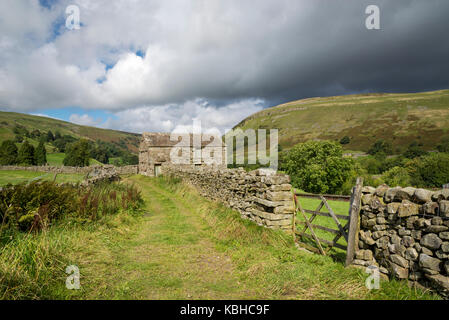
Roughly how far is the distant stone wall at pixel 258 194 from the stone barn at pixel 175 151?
818 inches

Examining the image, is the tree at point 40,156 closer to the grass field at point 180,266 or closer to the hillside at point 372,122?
the grass field at point 180,266

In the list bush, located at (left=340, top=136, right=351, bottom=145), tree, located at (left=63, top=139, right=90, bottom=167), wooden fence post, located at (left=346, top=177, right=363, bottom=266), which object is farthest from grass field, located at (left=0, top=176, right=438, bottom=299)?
bush, located at (left=340, top=136, right=351, bottom=145)

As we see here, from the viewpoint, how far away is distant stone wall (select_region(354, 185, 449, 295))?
3.62 metres

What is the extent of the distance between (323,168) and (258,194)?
2777cm

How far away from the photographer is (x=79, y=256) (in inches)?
208

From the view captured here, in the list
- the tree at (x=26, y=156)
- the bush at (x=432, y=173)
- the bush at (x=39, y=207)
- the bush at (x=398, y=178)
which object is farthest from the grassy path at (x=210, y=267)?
the tree at (x=26, y=156)

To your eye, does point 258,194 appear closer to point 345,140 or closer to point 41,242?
point 41,242

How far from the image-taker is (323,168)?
106ft

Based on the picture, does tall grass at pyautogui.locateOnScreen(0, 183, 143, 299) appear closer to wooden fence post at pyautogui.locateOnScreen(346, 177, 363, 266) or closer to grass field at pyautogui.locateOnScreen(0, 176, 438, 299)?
grass field at pyautogui.locateOnScreen(0, 176, 438, 299)

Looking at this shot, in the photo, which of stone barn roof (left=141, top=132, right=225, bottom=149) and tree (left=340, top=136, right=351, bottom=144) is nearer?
stone barn roof (left=141, top=132, right=225, bottom=149)

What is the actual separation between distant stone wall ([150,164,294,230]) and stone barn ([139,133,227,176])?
2078 centimetres

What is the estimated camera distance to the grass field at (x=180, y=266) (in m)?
4.04

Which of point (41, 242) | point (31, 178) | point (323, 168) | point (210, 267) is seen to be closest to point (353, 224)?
point (210, 267)
